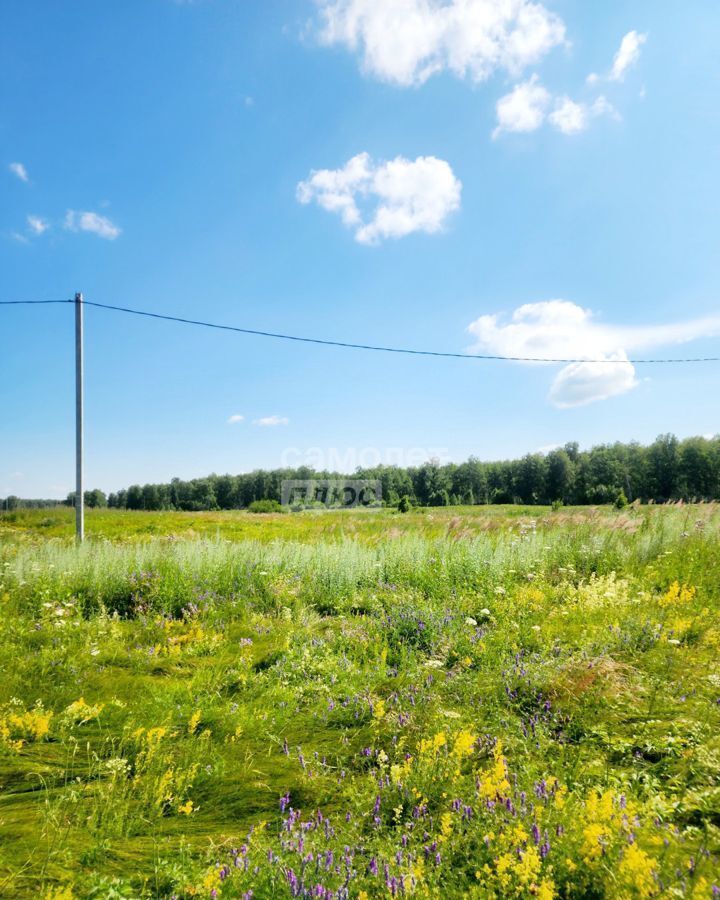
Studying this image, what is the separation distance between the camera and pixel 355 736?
312 centimetres

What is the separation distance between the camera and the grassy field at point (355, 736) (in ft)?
6.30

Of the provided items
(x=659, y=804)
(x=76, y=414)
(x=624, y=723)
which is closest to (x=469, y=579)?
(x=624, y=723)

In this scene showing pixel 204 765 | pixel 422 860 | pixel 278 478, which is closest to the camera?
pixel 422 860

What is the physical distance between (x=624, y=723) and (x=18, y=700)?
13.9 ft

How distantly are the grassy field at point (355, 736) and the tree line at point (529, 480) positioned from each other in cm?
5755

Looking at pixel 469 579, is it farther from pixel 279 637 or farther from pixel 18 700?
pixel 18 700

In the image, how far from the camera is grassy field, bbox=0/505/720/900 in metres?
1.92

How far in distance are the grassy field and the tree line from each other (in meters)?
57.5

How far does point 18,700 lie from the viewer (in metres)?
3.40

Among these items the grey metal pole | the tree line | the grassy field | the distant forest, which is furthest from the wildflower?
the tree line

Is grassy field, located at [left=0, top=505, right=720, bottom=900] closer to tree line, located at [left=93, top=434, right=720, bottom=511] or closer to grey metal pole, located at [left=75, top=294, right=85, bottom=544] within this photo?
grey metal pole, located at [left=75, top=294, right=85, bottom=544]

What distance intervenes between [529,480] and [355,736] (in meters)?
89.4

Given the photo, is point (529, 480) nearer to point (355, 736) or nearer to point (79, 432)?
point (79, 432)

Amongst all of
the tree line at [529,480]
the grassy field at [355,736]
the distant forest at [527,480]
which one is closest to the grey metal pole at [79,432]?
the grassy field at [355,736]
